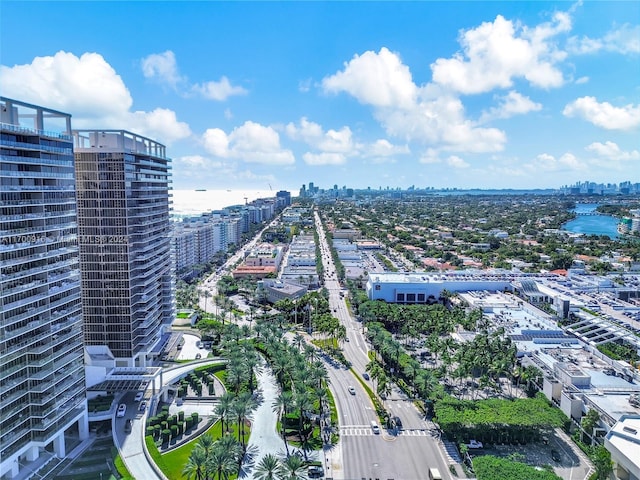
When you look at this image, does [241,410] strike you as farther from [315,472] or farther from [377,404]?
[377,404]

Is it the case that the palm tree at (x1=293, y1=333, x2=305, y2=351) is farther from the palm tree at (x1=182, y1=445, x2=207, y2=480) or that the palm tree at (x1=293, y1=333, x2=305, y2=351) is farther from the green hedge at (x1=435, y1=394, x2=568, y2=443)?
the palm tree at (x1=182, y1=445, x2=207, y2=480)

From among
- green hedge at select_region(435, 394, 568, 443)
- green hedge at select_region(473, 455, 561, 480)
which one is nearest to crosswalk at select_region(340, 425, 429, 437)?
green hedge at select_region(435, 394, 568, 443)

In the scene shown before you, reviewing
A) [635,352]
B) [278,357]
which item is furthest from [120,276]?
[635,352]

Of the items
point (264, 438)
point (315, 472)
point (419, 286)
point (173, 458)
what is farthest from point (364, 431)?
point (419, 286)

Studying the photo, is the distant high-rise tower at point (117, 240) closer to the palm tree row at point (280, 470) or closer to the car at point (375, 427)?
the palm tree row at point (280, 470)

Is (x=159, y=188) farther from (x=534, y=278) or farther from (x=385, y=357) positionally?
(x=534, y=278)

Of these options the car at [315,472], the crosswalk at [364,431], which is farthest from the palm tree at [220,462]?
the crosswalk at [364,431]
